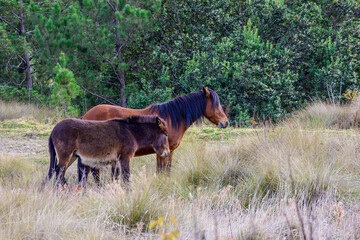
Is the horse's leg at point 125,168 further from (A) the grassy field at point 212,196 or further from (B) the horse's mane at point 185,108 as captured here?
(B) the horse's mane at point 185,108

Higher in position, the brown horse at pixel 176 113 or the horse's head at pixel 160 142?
the brown horse at pixel 176 113

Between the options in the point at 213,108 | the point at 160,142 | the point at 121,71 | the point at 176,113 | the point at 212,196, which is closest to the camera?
the point at 212,196

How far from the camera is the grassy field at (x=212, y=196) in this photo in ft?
12.7

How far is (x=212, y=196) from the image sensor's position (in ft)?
16.3

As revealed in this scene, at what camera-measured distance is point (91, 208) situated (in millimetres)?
4508

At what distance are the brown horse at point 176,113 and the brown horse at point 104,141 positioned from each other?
464mm

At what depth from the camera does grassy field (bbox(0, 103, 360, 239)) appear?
3857mm

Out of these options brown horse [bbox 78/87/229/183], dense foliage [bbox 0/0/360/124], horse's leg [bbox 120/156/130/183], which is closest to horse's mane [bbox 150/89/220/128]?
brown horse [bbox 78/87/229/183]

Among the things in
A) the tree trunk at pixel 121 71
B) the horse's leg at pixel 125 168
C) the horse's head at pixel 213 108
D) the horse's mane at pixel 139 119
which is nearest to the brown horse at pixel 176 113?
the horse's head at pixel 213 108

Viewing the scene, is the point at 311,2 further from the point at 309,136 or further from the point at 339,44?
the point at 309,136

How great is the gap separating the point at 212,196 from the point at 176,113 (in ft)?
6.41

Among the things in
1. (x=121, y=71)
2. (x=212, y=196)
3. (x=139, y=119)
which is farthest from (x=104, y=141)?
(x=121, y=71)

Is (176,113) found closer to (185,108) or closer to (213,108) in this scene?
(185,108)

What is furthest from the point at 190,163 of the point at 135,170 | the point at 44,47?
the point at 44,47
